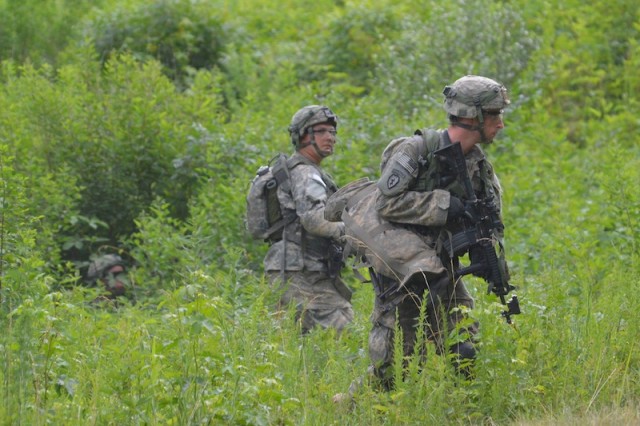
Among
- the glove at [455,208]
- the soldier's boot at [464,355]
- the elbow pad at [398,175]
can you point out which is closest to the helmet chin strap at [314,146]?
the elbow pad at [398,175]

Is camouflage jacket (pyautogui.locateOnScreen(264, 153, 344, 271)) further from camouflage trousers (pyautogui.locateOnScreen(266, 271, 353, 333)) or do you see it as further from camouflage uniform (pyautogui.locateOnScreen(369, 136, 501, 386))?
camouflage uniform (pyautogui.locateOnScreen(369, 136, 501, 386))

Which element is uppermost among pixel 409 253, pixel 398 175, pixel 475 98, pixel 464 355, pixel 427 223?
pixel 475 98

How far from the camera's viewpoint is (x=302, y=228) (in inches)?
308

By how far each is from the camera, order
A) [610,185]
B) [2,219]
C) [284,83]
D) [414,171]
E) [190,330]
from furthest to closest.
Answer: [284,83] → [610,185] → [2,219] → [414,171] → [190,330]

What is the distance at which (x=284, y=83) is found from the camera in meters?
15.4

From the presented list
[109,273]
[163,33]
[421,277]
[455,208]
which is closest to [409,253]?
[421,277]

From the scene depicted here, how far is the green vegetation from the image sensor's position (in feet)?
17.4

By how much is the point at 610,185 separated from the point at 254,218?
2952 mm

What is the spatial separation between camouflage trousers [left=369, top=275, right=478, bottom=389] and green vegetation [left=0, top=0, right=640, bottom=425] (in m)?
0.14

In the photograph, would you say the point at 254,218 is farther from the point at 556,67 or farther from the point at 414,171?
the point at 556,67

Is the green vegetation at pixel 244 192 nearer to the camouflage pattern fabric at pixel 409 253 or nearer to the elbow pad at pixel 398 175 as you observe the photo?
the camouflage pattern fabric at pixel 409 253

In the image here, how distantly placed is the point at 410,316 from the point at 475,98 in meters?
1.18

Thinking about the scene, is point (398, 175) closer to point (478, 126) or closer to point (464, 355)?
point (478, 126)

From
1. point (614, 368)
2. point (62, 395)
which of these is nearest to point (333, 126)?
point (614, 368)
